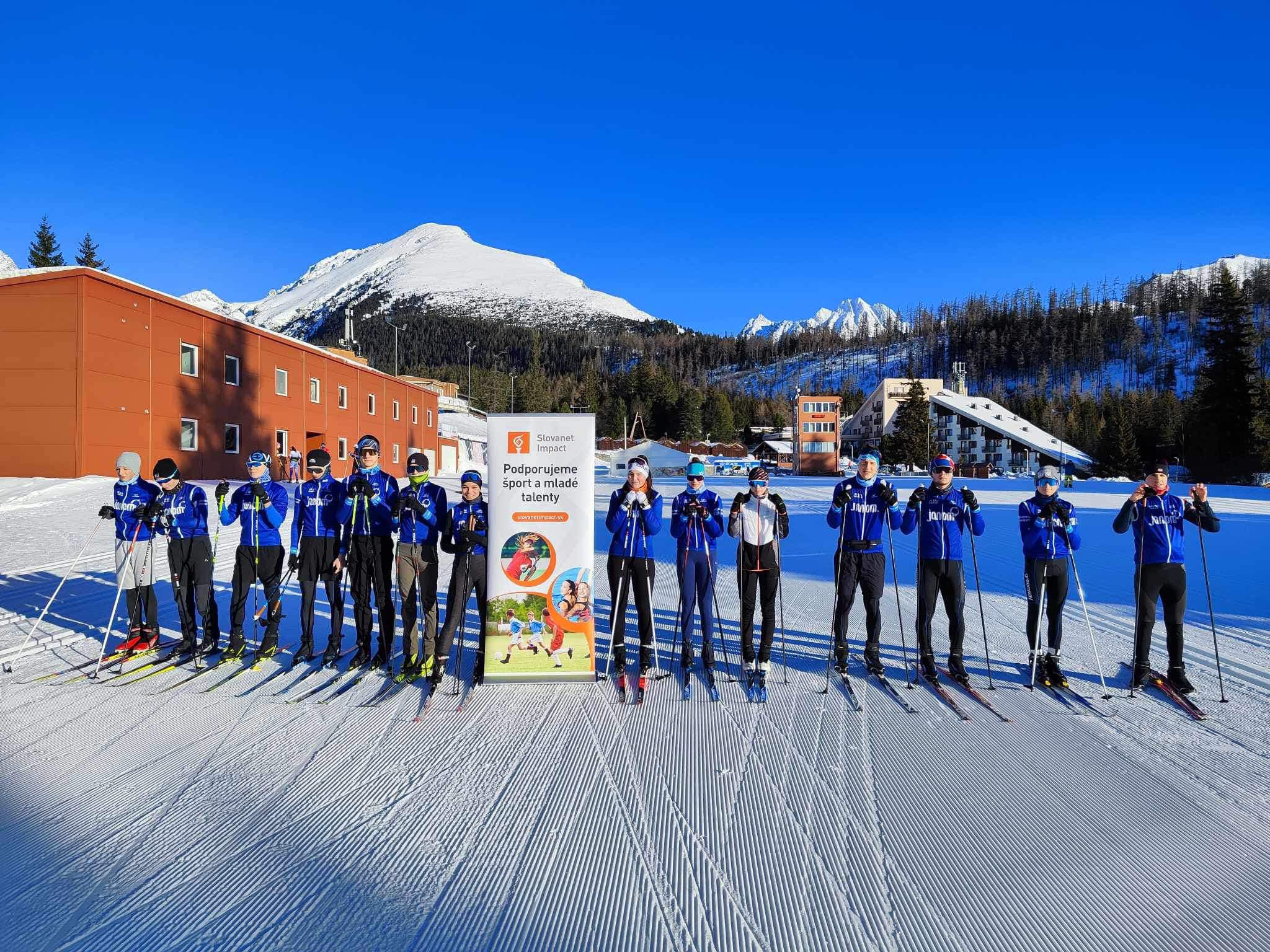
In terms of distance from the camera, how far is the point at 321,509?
20.0 feet

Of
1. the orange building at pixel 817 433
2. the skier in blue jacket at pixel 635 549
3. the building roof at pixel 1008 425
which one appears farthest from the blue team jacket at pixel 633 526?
the building roof at pixel 1008 425

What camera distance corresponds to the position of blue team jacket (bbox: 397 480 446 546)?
5695mm

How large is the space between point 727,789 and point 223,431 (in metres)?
27.5

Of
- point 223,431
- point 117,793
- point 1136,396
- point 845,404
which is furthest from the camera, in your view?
point 845,404

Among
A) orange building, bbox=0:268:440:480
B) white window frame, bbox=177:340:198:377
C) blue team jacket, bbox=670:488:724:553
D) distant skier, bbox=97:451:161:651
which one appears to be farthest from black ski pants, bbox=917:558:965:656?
white window frame, bbox=177:340:198:377

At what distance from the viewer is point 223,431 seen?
84.6ft

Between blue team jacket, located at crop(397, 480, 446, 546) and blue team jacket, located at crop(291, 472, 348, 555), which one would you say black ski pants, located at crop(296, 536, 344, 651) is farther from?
blue team jacket, located at crop(397, 480, 446, 546)

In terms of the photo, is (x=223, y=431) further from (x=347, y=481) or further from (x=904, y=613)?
(x=904, y=613)

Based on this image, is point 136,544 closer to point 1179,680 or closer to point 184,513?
point 184,513

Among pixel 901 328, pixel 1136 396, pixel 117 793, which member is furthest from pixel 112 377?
pixel 901 328

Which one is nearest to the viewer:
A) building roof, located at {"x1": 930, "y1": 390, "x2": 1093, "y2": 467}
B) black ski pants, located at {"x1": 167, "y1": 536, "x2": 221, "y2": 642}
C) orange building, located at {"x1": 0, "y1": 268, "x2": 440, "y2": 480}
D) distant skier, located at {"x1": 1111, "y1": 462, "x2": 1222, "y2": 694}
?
distant skier, located at {"x1": 1111, "y1": 462, "x2": 1222, "y2": 694}

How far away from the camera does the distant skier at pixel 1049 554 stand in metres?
5.68

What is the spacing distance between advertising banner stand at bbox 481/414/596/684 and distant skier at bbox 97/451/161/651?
3.22 meters

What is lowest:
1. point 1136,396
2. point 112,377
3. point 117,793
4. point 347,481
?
point 117,793
